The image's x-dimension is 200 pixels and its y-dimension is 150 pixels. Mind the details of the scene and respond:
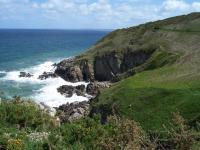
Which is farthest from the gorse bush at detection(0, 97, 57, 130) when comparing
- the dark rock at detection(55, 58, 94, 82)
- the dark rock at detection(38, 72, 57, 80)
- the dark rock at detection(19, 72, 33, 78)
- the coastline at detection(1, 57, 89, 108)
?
the dark rock at detection(19, 72, 33, 78)

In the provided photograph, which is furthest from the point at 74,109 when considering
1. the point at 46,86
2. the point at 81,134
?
the point at 81,134

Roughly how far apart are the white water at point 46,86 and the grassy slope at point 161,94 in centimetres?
1369

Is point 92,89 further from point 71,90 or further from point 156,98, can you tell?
point 156,98

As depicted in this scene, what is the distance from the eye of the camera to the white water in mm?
67750

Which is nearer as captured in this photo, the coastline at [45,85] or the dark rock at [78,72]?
the coastline at [45,85]

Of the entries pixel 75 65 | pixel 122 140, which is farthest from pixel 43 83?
pixel 122 140

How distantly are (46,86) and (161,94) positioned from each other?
40.6 meters

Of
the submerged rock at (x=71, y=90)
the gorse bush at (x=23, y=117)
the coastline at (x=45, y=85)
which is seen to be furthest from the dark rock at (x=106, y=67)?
the gorse bush at (x=23, y=117)

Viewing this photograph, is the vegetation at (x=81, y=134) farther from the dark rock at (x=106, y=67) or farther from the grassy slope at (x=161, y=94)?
the dark rock at (x=106, y=67)

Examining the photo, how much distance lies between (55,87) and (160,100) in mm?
39157

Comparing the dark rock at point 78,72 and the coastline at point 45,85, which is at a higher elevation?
the dark rock at point 78,72

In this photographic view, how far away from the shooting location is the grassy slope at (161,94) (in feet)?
126

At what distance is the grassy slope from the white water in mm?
13685

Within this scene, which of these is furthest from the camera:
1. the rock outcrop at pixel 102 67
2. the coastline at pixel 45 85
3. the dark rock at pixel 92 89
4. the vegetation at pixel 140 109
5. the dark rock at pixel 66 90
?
the rock outcrop at pixel 102 67
